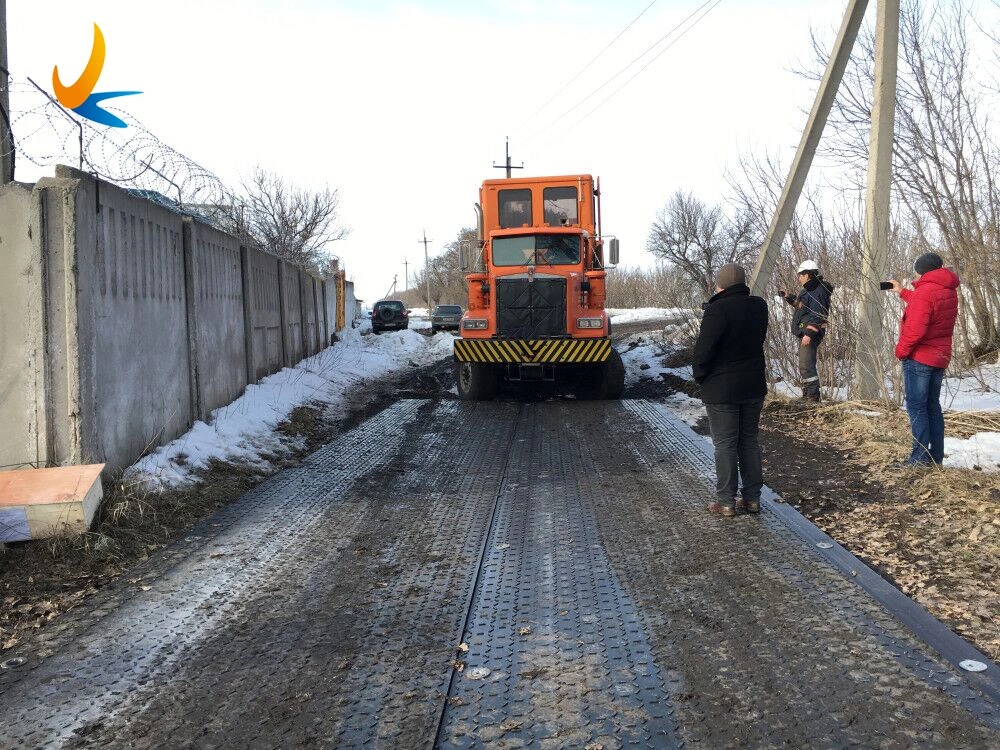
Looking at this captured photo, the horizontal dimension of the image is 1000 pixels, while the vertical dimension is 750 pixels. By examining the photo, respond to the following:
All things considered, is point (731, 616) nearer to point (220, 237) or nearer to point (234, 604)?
point (234, 604)

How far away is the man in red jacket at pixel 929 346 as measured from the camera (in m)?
6.54

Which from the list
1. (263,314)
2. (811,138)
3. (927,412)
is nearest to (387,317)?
(263,314)

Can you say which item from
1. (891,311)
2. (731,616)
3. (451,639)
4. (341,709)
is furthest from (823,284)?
(341,709)

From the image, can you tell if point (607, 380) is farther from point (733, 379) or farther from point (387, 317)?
point (387, 317)

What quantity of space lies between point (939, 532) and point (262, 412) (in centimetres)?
744

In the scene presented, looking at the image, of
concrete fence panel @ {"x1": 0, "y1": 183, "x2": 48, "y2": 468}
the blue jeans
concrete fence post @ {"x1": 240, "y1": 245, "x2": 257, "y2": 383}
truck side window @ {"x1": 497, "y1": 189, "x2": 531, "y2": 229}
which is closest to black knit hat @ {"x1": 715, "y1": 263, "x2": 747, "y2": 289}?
the blue jeans

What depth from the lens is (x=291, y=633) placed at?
12.7 feet

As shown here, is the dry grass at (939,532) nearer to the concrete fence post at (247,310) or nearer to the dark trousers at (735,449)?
the dark trousers at (735,449)

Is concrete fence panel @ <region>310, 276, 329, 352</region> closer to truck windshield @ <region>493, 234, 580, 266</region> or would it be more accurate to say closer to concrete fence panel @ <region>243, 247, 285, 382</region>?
concrete fence panel @ <region>243, 247, 285, 382</region>

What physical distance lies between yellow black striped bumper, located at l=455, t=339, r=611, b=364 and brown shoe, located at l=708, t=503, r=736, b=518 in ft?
A: 22.0

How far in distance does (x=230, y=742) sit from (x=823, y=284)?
8841 mm

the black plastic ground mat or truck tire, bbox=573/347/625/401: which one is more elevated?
truck tire, bbox=573/347/625/401

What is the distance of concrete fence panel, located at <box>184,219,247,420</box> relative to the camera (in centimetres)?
850

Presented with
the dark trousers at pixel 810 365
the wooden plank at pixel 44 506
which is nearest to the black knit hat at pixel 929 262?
the dark trousers at pixel 810 365
